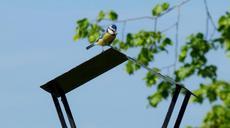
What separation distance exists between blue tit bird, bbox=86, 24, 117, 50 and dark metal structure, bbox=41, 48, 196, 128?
3099mm

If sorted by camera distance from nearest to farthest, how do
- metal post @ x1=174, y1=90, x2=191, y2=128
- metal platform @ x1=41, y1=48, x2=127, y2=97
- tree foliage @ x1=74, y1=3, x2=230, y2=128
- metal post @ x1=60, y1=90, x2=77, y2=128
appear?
metal platform @ x1=41, y1=48, x2=127, y2=97 → metal post @ x1=60, y1=90, x2=77, y2=128 → metal post @ x1=174, y1=90, x2=191, y2=128 → tree foliage @ x1=74, y1=3, x2=230, y2=128

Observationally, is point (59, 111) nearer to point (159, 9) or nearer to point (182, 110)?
point (182, 110)

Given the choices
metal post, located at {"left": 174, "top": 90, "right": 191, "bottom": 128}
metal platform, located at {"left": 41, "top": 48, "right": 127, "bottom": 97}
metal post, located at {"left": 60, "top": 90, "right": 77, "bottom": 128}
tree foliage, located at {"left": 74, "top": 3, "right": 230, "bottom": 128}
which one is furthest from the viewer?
tree foliage, located at {"left": 74, "top": 3, "right": 230, "bottom": 128}

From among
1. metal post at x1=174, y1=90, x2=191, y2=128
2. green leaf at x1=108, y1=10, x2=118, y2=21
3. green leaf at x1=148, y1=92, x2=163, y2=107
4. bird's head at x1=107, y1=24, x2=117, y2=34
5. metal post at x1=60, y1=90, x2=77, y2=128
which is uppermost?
green leaf at x1=108, y1=10, x2=118, y2=21

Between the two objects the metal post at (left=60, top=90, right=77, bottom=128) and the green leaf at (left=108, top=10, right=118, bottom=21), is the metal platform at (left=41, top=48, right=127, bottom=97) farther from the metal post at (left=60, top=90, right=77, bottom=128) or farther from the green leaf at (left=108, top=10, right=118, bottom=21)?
the green leaf at (left=108, top=10, right=118, bottom=21)

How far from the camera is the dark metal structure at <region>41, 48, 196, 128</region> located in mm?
5879

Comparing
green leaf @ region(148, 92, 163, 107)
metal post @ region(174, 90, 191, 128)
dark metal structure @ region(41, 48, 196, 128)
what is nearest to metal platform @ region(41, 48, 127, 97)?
dark metal structure @ region(41, 48, 196, 128)

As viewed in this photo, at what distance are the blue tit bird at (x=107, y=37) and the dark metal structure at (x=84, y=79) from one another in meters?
3.10

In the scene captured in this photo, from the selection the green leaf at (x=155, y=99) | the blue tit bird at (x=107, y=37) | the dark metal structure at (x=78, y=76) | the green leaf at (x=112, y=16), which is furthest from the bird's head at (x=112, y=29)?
the dark metal structure at (x=78, y=76)

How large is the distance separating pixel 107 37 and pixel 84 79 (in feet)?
12.6

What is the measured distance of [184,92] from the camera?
21.3 ft

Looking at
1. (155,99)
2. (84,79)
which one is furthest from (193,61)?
(84,79)

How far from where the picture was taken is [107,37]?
33.1ft

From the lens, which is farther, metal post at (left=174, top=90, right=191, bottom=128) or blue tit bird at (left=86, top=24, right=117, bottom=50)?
blue tit bird at (left=86, top=24, right=117, bottom=50)
